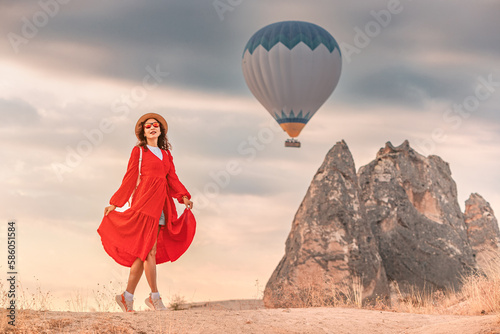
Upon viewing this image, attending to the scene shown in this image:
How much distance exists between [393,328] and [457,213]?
1173 cm

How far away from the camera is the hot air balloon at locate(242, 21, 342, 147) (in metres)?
21.2

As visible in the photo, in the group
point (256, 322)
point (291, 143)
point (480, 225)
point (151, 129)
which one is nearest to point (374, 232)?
point (291, 143)

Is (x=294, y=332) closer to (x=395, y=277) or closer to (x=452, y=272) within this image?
(x=395, y=277)

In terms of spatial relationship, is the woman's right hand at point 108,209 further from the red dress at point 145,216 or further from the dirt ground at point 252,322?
the dirt ground at point 252,322

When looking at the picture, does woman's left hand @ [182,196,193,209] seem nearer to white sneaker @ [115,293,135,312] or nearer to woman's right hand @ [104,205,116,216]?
woman's right hand @ [104,205,116,216]

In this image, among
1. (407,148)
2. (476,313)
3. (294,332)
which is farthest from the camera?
(407,148)

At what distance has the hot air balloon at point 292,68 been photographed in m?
21.2

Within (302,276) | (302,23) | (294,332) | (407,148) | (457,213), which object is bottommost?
(294,332)

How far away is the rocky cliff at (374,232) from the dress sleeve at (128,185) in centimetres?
615

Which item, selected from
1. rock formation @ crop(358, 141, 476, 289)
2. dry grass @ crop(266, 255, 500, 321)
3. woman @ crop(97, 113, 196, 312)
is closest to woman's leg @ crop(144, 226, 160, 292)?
woman @ crop(97, 113, 196, 312)

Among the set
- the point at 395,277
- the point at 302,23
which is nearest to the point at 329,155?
the point at 395,277

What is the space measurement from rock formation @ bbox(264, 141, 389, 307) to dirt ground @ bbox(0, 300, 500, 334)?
3126 mm

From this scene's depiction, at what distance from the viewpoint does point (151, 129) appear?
10.1 m

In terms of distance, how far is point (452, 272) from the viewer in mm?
18172
